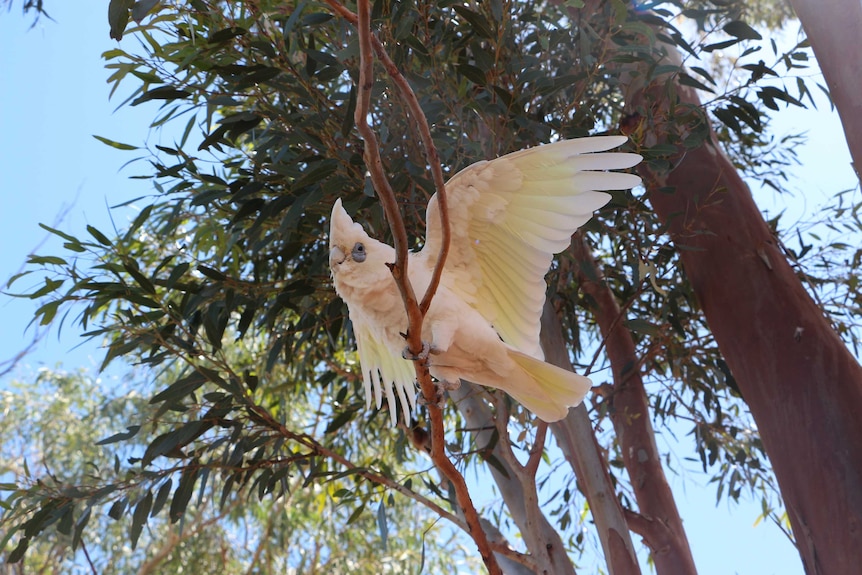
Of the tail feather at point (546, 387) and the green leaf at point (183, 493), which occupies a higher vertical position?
the green leaf at point (183, 493)

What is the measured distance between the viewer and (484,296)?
1.42 m

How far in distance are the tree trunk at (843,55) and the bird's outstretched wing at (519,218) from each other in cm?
68

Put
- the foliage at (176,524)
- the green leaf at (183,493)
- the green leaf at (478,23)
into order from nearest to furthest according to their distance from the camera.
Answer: the green leaf at (478,23), the green leaf at (183,493), the foliage at (176,524)

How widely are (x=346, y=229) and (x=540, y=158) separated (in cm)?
33

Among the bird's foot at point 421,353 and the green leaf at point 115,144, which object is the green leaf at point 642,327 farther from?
the green leaf at point 115,144

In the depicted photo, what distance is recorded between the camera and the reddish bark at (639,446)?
214 cm

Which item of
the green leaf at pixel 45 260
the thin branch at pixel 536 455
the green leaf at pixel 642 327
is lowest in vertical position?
the thin branch at pixel 536 455

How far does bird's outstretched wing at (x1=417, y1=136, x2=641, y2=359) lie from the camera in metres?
1.25

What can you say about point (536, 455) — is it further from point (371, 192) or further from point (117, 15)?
point (117, 15)

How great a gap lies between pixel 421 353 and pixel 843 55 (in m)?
1.10

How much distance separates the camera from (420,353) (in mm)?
1240

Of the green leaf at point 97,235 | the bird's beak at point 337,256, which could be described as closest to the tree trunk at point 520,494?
the bird's beak at point 337,256

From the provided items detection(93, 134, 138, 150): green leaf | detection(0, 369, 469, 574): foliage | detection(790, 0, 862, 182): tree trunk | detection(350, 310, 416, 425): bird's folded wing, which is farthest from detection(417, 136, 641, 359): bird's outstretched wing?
detection(0, 369, 469, 574): foliage

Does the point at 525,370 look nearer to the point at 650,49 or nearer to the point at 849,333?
the point at 650,49
